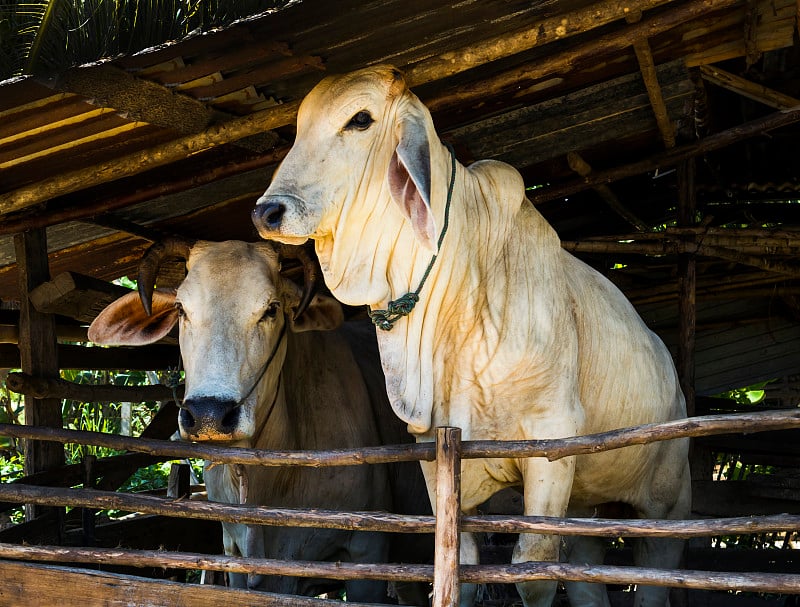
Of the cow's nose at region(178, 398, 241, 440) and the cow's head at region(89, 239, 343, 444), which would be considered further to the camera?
the cow's head at region(89, 239, 343, 444)

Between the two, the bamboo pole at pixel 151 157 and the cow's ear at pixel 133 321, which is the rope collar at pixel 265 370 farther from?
the bamboo pole at pixel 151 157

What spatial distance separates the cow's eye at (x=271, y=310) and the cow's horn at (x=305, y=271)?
0.16 m

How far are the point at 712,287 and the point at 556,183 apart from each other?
1655mm

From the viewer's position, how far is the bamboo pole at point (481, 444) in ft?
10.9

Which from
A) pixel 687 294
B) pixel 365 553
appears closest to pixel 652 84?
pixel 687 294

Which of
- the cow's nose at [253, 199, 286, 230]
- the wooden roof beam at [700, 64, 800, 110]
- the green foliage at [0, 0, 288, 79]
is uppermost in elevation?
the wooden roof beam at [700, 64, 800, 110]

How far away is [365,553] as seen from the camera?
17.3ft

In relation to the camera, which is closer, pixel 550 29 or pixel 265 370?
pixel 550 29

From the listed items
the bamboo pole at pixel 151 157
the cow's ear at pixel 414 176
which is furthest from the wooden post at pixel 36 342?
the cow's ear at pixel 414 176

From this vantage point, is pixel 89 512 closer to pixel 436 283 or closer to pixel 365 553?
pixel 365 553

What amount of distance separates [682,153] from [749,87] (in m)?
0.60

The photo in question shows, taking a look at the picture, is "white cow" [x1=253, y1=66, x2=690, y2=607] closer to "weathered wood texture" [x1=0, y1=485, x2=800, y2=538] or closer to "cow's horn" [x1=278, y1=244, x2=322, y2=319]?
"weathered wood texture" [x1=0, y1=485, x2=800, y2=538]

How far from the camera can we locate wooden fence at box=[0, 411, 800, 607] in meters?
3.36

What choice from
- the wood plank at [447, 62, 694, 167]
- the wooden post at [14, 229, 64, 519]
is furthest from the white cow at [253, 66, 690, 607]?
the wooden post at [14, 229, 64, 519]
